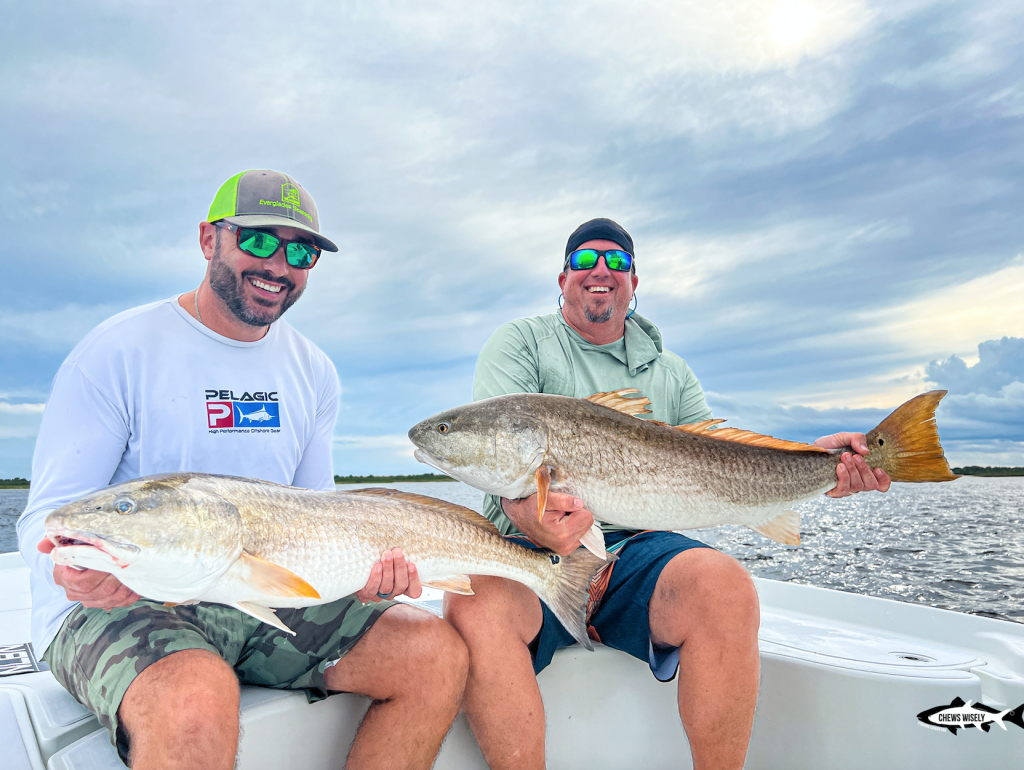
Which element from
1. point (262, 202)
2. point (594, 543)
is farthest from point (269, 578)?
point (262, 202)

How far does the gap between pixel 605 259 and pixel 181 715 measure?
2604mm

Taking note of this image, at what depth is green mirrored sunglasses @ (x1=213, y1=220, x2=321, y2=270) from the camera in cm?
281

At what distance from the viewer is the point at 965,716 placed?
3127 mm

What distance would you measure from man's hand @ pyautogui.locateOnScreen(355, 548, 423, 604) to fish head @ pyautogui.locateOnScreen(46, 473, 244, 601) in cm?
47

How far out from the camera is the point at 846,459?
121 inches

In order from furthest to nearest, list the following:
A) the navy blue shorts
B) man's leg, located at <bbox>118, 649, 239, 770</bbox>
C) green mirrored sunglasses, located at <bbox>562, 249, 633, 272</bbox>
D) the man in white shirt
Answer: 1. green mirrored sunglasses, located at <bbox>562, 249, 633, 272</bbox>
2. the navy blue shorts
3. the man in white shirt
4. man's leg, located at <bbox>118, 649, 239, 770</bbox>

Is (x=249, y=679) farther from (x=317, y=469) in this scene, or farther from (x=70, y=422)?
(x=70, y=422)

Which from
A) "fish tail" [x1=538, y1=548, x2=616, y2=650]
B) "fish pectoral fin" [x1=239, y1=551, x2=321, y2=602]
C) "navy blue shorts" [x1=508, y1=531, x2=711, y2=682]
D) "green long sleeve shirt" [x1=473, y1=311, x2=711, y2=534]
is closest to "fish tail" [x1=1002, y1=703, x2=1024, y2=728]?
"navy blue shorts" [x1=508, y1=531, x2=711, y2=682]

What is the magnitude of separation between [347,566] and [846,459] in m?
2.28

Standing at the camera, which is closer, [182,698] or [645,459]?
[182,698]

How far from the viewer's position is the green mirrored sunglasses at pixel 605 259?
11.1 ft

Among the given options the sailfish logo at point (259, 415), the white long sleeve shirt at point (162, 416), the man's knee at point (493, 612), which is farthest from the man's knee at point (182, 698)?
the sailfish logo at point (259, 415)

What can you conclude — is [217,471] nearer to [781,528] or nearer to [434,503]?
[434,503]

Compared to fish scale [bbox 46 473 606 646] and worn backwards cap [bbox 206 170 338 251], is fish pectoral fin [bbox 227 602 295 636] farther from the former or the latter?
worn backwards cap [bbox 206 170 338 251]
